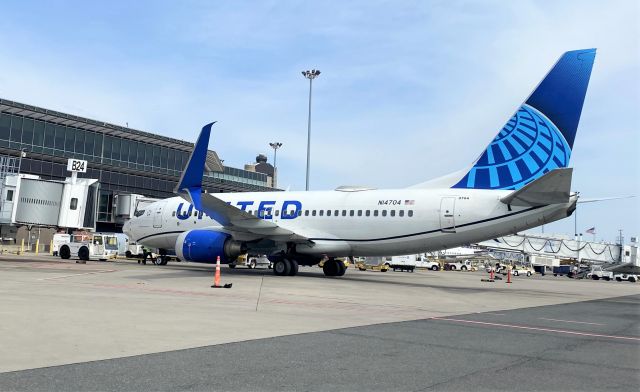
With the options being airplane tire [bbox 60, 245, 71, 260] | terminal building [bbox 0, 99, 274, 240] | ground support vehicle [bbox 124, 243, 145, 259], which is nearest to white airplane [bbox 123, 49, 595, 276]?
airplane tire [bbox 60, 245, 71, 260]

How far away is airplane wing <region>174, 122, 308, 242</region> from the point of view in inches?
786

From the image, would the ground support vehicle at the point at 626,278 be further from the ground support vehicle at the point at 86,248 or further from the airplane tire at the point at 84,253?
the airplane tire at the point at 84,253

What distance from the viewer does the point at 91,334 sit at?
7629 mm

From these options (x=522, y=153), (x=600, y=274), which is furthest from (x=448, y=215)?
(x=600, y=274)

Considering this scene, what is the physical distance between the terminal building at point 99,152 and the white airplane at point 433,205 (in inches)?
1277

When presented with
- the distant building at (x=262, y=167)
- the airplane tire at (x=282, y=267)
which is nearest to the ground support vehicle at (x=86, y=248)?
the airplane tire at (x=282, y=267)

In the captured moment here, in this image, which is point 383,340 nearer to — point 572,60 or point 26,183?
point 572,60

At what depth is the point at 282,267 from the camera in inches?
926

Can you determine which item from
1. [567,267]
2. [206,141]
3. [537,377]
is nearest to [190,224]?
[206,141]

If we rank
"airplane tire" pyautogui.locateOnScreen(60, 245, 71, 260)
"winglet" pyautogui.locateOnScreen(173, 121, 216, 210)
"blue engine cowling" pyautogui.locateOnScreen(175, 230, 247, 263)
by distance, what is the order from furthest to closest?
"airplane tire" pyautogui.locateOnScreen(60, 245, 71, 260), "blue engine cowling" pyautogui.locateOnScreen(175, 230, 247, 263), "winglet" pyautogui.locateOnScreen(173, 121, 216, 210)

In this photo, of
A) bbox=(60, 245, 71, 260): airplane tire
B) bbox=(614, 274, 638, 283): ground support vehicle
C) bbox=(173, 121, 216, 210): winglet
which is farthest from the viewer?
bbox=(614, 274, 638, 283): ground support vehicle

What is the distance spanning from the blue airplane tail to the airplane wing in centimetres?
816

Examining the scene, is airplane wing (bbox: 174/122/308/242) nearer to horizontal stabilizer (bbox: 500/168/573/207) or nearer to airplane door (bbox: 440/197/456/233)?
airplane door (bbox: 440/197/456/233)

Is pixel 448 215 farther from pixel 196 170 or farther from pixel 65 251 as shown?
pixel 65 251
